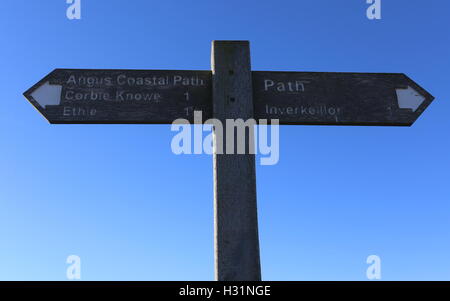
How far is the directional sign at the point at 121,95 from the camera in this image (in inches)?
125

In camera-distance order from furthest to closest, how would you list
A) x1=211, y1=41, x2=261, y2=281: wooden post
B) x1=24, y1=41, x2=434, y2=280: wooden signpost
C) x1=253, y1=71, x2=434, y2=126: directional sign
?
x1=253, y1=71, x2=434, y2=126: directional sign, x1=24, y1=41, x2=434, y2=280: wooden signpost, x1=211, y1=41, x2=261, y2=281: wooden post

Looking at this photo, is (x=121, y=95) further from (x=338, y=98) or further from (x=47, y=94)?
(x=338, y=98)

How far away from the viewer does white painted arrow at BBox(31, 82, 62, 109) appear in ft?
10.5

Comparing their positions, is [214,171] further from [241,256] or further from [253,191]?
[241,256]

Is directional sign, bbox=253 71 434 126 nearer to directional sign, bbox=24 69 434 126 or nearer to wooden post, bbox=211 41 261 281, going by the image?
directional sign, bbox=24 69 434 126

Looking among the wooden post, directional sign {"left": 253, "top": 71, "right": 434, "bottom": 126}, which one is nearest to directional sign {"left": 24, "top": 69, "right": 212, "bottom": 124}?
the wooden post

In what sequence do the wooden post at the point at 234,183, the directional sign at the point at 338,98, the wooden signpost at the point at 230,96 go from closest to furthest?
1. the wooden post at the point at 234,183
2. the wooden signpost at the point at 230,96
3. the directional sign at the point at 338,98

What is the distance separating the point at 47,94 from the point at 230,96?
1.26 metres

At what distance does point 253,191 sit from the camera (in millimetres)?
2881

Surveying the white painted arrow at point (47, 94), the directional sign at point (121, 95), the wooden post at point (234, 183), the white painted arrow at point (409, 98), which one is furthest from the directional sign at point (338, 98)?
the white painted arrow at point (47, 94)

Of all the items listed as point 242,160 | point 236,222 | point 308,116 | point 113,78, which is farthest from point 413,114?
point 113,78

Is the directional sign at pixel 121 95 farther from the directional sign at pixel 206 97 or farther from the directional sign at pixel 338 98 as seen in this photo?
the directional sign at pixel 338 98

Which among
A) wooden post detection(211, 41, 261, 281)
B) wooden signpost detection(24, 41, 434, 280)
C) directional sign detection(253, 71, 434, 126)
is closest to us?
wooden post detection(211, 41, 261, 281)
